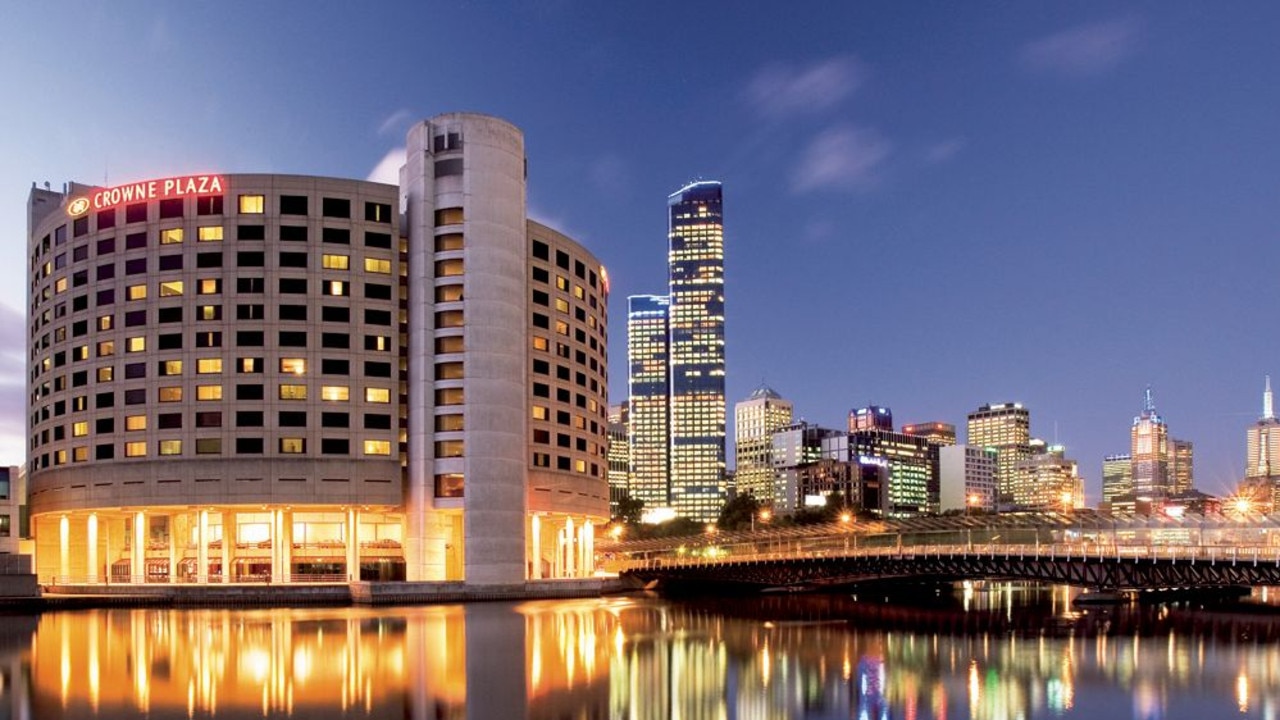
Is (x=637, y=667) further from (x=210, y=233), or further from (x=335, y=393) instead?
(x=210, y=233)

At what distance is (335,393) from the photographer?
13875 cm

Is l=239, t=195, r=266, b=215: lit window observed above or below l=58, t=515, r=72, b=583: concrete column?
above

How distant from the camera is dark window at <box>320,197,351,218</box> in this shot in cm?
14075

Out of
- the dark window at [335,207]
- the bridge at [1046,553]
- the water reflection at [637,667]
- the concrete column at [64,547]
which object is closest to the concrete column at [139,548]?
the concrete column at [64,547]

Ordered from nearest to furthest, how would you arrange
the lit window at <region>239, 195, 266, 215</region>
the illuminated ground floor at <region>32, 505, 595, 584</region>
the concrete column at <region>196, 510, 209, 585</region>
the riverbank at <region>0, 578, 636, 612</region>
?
the riverbank at <region>0, 578, 636, 612</region> → the concrete column at <region>196, 510, 209, 585</region> → the illuminated ground floor at <region>32, 505, 595, 584</region> → the lit window at <region>239, 195, 266, 215</region>

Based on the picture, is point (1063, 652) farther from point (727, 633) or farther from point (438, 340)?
point (438, 340)

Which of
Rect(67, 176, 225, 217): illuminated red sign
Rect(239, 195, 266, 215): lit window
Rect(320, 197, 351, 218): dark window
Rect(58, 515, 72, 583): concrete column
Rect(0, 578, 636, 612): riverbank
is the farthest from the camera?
Rect(58, 515, 72, 583): concrete column

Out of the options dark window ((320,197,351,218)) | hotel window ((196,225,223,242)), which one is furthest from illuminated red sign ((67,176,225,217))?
dark window ((320,197,351,218))

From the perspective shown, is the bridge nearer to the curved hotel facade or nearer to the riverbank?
the riverbank

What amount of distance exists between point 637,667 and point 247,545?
9726 cm

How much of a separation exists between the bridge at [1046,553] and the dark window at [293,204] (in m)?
61.5

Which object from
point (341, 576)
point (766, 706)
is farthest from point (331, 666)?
point (341, 576)

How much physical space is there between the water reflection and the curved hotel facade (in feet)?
130

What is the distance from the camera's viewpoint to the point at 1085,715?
4444cm
